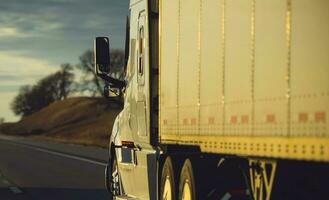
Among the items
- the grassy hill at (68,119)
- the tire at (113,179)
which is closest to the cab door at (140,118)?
the tire at (113,179)

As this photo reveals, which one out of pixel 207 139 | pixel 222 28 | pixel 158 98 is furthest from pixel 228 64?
pixel 158 98

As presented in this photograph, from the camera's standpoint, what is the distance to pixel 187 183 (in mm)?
11141

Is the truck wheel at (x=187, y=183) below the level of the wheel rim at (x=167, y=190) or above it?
above

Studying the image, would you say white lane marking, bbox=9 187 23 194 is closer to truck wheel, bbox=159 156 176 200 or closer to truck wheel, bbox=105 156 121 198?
truck wheel, bbox=105 156 121 198

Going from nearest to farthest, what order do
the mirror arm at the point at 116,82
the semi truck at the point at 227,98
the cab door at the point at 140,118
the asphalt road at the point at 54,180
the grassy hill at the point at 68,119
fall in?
the semi truck at the point at 227,98
the cab door at the point at 140,118
the mirror arm at the point at 116,82
the asphalt road at the point at 54,180
the grassy hill at the point at 68,119

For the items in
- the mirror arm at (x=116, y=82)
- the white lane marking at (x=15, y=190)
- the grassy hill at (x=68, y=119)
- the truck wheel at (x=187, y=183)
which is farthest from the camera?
the grassy hill at (x=68, y=119)

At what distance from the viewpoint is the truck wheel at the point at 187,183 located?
1088cm

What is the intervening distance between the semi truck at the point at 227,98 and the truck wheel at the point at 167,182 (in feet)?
0.05

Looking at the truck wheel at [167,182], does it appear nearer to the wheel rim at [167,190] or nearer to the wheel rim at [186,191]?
the wheel rim at [167,190]

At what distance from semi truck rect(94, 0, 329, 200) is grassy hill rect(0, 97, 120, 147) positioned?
89.6 m

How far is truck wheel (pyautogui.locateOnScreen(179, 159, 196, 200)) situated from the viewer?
35.7 feet

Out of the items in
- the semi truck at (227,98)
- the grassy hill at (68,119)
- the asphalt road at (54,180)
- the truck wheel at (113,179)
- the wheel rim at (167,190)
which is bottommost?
the grassy hill at (68,119)

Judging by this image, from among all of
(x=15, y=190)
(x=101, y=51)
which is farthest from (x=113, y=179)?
(x=15, y=190)

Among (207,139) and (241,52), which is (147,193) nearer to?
(207,139)
